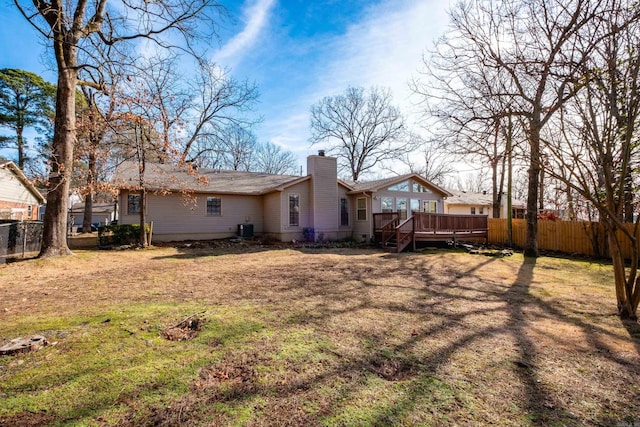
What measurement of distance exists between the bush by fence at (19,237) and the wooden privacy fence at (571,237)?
→ 1981 centimetres

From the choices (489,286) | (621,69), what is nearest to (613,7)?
(621,69)

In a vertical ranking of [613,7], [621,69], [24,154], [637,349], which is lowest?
[637,349]

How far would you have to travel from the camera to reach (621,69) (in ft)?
14.0

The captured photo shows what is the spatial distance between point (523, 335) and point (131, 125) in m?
13.4

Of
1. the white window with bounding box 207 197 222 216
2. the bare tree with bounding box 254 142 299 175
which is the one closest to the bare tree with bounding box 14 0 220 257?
the white window with bounding box 207 197 222 216

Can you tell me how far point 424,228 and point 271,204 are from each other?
8.20 m

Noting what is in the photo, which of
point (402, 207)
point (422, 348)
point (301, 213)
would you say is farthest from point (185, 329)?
point (402, 207)

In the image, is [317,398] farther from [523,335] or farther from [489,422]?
[523,335]

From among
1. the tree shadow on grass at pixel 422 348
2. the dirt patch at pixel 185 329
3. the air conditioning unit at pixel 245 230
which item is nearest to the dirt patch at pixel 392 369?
the tree shadow on grass at pixel 422 348

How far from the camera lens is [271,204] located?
1662 cm

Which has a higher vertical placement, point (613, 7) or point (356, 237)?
point (613, 7)

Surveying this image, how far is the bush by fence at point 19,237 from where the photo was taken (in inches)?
Answer: 328

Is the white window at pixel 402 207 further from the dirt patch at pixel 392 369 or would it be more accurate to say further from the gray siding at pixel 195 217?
the dirt patch at pixel 392 369

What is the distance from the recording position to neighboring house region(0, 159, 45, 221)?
619 inches
